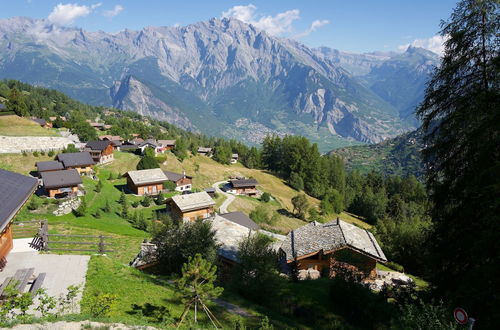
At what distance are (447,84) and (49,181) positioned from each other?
5952cm

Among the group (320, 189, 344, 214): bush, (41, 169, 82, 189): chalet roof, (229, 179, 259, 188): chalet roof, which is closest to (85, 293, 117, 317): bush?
(41, 169, 82, 189): chalet roof

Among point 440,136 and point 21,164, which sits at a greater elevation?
point 21,164

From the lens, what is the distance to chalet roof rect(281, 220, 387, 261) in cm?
3175

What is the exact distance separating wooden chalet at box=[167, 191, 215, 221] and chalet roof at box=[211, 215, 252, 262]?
2236cm

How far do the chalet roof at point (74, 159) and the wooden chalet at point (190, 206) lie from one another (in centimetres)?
2187

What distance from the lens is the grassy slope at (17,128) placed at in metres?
70.6

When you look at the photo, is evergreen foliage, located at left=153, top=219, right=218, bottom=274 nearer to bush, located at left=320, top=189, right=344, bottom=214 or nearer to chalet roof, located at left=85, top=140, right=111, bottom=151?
bush, located at left=320, top=189, right=344, bottom=214

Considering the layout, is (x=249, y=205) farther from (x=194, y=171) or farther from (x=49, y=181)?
(x=49, y=181)

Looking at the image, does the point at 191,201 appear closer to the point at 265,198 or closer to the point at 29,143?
the point at 265,198

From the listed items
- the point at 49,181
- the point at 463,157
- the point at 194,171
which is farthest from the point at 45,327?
the point at 194,171

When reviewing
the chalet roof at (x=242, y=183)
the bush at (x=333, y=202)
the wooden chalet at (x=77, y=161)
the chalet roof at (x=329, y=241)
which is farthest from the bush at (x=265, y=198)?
the chalet roof at (x=329, y=241)

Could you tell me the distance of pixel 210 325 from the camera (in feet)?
47.6

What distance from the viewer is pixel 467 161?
12914mm

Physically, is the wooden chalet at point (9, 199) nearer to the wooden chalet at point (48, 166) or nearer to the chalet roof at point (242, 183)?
the wooden chalet at point (48, 166)
